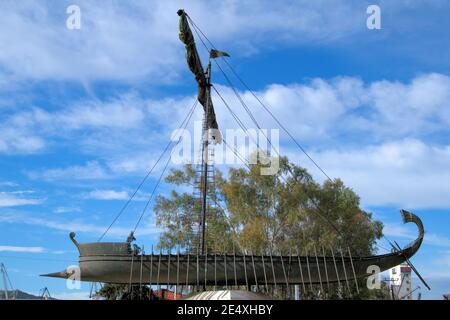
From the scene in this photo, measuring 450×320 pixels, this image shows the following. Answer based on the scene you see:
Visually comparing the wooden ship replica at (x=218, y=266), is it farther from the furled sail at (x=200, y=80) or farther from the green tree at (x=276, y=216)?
the green tree at (x=276, y=216)

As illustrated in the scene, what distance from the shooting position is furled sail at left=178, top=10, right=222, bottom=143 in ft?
78.1

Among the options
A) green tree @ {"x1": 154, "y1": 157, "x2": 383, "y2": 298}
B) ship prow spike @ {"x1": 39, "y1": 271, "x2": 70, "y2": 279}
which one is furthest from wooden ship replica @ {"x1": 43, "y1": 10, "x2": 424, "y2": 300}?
green tree @ {"x1": 154, "y1": 157, "x2": 383, "y2": 298}

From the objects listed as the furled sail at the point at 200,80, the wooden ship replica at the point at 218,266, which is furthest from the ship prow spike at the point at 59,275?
the furled sail at the point at 200,80

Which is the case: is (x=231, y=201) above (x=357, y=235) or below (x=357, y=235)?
above

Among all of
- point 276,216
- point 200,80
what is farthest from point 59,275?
point 276,216

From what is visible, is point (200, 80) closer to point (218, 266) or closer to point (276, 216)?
point (218, 266)

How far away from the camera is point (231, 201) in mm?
40812

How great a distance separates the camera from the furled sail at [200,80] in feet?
78.1

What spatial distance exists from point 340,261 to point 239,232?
19.0 m

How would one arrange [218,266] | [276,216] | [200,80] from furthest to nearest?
[276,216], [200,80], [218,266]

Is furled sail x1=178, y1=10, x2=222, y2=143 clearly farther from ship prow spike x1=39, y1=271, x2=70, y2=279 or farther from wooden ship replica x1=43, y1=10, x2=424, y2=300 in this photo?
ship prow spike x1=39, y1=271, x2=70, y2=279

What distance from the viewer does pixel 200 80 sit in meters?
25.4
